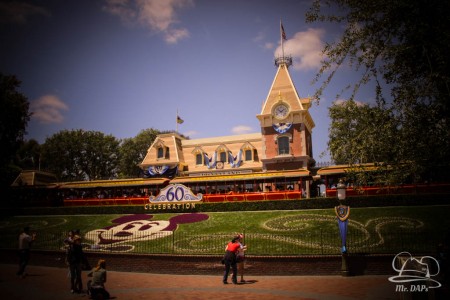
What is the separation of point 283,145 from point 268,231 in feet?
67.2

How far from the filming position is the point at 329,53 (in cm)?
1230

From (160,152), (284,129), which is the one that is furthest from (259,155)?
(160,152)

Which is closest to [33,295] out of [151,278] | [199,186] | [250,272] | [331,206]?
[151,278]

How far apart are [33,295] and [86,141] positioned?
55.7m

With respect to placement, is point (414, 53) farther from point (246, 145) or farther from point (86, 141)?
point (86, 141)

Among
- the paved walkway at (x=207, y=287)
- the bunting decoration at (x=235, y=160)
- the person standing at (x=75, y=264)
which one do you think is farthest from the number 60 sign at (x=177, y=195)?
the person standing at (x=75, y=264)

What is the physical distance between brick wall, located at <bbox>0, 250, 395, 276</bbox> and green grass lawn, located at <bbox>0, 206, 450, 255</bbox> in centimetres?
103

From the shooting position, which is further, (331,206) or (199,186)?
(199,186)

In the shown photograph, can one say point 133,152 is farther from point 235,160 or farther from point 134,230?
point 134,230

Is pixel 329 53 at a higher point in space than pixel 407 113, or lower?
higher

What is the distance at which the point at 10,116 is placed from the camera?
33.2 metres

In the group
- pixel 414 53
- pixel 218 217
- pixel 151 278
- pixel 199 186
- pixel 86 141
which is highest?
pixel 86 141

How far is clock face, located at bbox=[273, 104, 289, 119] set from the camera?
133 feet

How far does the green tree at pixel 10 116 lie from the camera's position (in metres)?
32.7
